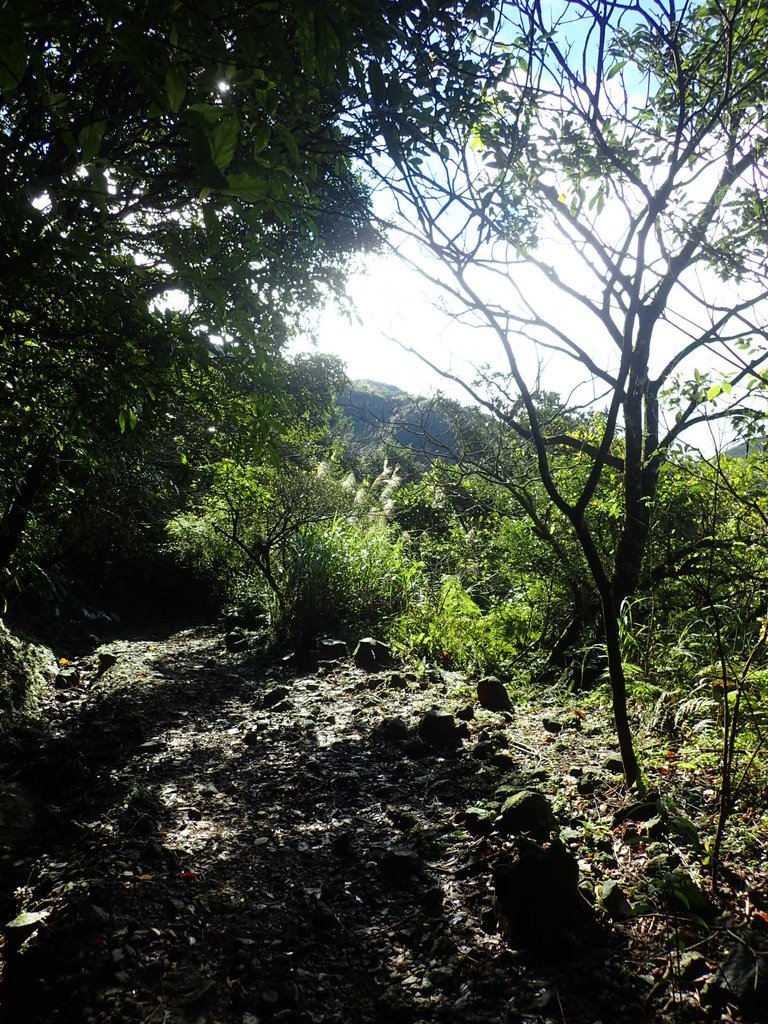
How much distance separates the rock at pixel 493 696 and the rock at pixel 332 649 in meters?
2.00

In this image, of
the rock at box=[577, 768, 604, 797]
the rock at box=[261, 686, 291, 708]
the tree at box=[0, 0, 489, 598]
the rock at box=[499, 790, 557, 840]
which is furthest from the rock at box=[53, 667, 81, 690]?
the rock at box=[577, 768, 604, 797]

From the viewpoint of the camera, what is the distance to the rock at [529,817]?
2.26 metres

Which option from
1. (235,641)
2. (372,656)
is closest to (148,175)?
(372,656)

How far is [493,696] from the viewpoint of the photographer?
12.7ft

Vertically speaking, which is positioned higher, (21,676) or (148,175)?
(148,175)

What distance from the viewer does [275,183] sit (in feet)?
4.60

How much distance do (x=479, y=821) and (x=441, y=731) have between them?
0.98 m

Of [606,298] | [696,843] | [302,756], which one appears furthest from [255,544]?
[696,843]

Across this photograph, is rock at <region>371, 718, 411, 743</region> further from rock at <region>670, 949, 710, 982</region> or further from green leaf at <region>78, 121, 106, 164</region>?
green leaf at <region>78, 121, 106, 164</region>

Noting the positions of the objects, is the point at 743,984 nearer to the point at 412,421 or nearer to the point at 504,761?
the point at 504,761

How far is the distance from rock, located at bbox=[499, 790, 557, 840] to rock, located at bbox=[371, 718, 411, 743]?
135 centimetres

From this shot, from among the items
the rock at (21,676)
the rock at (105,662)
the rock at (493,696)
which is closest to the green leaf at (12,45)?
the rock at (493,696)

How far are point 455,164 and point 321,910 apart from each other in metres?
2.92

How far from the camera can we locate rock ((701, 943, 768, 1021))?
146 cm
